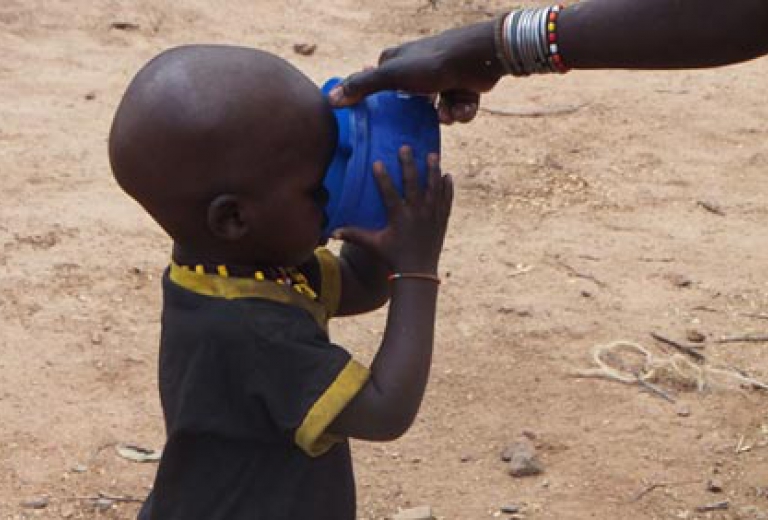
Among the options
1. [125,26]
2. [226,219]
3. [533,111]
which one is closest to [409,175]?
[226,219]

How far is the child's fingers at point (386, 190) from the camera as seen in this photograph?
1988mm

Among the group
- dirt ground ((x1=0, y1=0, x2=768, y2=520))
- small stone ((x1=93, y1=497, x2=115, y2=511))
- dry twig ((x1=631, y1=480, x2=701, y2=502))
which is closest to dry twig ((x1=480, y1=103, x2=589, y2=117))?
dirt ground ((x1=0, y1=0, x2=768, y2=520))

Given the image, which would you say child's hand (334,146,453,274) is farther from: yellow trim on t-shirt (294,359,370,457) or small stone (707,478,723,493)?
small stone (707,478,723,493)

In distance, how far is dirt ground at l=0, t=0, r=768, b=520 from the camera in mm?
3238

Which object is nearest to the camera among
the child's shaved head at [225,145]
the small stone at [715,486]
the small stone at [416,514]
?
the child's shaved head at [225,145]

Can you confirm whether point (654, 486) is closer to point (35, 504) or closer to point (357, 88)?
point (35, 504)

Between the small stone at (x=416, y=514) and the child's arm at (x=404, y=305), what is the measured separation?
3.43ft

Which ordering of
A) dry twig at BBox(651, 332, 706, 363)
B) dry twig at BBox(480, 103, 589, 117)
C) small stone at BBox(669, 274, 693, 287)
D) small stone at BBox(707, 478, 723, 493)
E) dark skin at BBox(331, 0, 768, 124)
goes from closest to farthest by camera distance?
dark skin at BBox(331, 0, 768, 124) < small stone at BBox(707, 478, 723, 493) < dry twig at BBox(651, 332, 706, 363) < small stone at BBox(669, 274, 693, 287) < dry twig at BBox(480, 103, 589, 117)

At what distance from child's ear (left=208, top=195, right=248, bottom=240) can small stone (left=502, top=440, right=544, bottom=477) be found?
143cm

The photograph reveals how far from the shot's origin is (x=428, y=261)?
6.80 ft

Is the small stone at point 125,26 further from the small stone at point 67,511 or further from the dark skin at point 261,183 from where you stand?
the dark skin at point 261,183

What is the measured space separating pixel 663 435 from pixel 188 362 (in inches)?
64.1

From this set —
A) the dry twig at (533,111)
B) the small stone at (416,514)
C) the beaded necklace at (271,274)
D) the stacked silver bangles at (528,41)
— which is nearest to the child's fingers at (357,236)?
the beaded necklace at (271,274)

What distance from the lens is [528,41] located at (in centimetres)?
221
